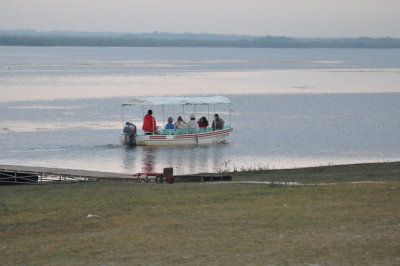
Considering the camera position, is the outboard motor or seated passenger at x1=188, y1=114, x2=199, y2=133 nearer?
the outboard motor

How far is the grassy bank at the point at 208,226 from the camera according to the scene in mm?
11102

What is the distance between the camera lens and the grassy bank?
11.1 meters

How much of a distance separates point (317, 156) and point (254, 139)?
816cm

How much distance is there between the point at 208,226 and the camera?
1330cm

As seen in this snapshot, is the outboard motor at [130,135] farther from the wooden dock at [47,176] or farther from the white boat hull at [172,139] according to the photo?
the wooden dock at [47,176]

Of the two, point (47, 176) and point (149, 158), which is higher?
point (47, 176)

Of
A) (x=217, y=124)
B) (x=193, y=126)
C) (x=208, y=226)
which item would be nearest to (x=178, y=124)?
(x=193, y=126)

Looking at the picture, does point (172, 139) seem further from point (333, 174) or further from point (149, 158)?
point (333, 174)

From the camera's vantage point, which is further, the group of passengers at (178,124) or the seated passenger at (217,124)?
the seated passenger at (217,124)

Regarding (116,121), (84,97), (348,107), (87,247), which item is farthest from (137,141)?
(84,97)

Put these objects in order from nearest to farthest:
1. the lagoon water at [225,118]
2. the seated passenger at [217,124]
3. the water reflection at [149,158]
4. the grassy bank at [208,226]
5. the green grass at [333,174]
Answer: the grassy bank at [208,226]
the green grass at [333,174]
the water reflection at [149,158]
the lagoon water at [225,118]
the seated passenger at [217,124]

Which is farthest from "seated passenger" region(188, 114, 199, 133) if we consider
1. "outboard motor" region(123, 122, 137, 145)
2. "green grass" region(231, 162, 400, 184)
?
"green grass" region(231, 162, 400, 184)

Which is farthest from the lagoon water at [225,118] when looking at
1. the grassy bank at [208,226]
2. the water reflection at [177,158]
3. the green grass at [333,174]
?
the grassy bank at [208,226]

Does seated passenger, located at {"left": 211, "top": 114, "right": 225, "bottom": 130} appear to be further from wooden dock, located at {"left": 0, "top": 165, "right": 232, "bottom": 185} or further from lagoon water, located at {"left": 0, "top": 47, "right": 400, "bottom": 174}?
wooden dock, located at {"left": 0, "top": 165, "right": 232, "bottom": 185}
